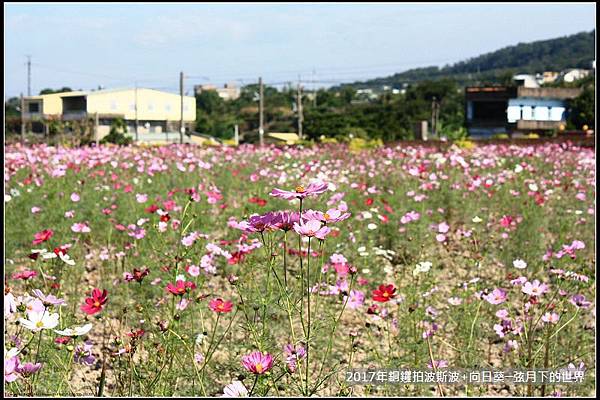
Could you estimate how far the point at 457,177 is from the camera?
6.09m

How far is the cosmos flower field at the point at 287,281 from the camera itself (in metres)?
1.90

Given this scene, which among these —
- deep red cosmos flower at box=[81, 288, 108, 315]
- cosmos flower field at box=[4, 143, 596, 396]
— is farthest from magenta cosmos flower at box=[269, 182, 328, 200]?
deep red cosmos flower at box=[81, 288, 108, 315]

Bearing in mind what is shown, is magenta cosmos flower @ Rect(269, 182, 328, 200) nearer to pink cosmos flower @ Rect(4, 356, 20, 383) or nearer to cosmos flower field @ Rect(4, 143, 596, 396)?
cosmos flower field @ Rect(4, 143, 596, 396)

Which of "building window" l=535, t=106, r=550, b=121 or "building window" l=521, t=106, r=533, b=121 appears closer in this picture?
"building window" l=521, t=106, r=533, b=121

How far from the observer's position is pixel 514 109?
887 inches

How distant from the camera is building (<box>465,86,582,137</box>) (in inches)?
885

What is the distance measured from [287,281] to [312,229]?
4.96ft

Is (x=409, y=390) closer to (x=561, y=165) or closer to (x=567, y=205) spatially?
(x=567, y=205)

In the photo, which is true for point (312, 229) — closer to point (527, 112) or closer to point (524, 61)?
point (527, 112)

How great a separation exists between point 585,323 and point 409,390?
1.25 m

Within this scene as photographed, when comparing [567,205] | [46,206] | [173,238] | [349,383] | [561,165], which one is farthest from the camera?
[561,165]

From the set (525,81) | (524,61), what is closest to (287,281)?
(525,81)

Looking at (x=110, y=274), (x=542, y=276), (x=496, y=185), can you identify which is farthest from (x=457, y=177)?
(x=110, y=274)

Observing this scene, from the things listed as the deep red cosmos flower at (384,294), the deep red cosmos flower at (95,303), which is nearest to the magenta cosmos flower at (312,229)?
the deep red cosmos flower at (384,294)
